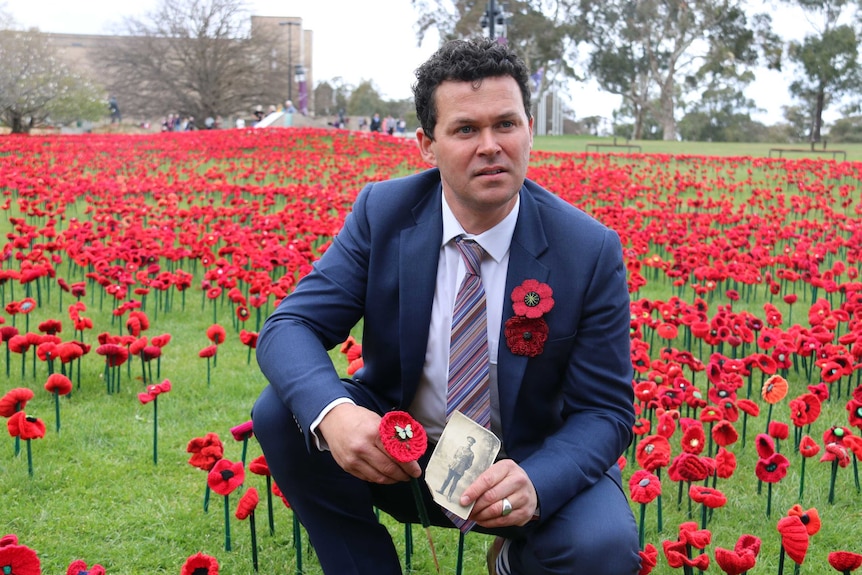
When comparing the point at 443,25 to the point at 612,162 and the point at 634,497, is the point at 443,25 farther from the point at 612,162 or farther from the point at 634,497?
the point at 634,497

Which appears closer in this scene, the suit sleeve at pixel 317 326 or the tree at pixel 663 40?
the suit sleeve at pixel 317 326

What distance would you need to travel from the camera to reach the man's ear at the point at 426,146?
2.91 m

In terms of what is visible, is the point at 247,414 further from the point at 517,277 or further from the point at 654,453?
the point at 517,277

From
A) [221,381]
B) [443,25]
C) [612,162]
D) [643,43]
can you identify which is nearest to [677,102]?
[643,43]

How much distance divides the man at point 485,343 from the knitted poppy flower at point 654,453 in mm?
369

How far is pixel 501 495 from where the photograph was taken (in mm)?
2367

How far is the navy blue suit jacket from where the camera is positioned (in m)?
2.63

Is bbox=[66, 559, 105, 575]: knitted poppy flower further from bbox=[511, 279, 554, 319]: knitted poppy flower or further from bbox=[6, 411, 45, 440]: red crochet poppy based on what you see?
bbox=[511, 279, 554, 319]: knitted poppy flower

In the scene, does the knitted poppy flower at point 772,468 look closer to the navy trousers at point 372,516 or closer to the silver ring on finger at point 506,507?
the navy trousers at point 372,516

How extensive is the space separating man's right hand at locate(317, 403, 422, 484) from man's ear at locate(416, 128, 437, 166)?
865 mm

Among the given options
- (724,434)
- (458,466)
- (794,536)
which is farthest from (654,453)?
(458,466)

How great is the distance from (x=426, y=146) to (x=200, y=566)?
1.44 m

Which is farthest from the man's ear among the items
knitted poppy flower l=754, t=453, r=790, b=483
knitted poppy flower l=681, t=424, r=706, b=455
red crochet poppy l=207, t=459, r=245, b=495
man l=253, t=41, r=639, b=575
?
knitted poppy flower l=754, t=453, r=790, b=483

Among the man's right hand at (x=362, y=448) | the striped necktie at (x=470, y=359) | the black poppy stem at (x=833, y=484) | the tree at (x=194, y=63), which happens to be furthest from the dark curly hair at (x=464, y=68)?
the tree at (x=194, y=63)
